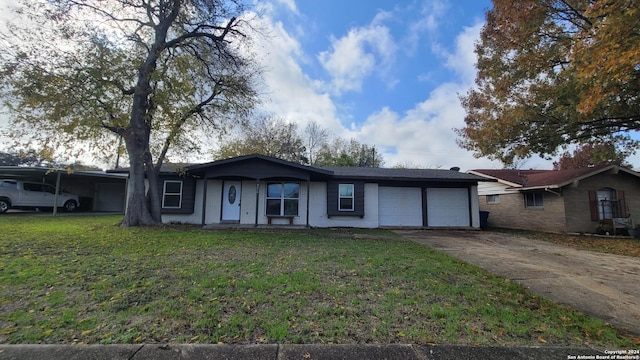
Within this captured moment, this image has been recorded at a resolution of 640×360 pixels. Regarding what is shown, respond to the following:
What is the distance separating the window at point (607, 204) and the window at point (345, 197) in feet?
42.5

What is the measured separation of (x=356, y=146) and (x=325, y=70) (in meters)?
23.1

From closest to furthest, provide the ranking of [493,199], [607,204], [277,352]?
[277,352], [607,204], [493,199]

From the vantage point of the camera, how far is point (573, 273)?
5770 mm

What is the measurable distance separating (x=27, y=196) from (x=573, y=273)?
2491 centimetres

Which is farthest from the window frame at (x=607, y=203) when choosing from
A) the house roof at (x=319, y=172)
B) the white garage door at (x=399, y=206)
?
the white garage door at (x=399, y=206)

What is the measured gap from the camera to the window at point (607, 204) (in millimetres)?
14469

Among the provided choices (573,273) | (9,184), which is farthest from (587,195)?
(9,184)

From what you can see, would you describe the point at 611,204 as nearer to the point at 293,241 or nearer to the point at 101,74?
the point at 293,241

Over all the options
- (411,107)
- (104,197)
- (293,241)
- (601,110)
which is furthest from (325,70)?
(104,197)

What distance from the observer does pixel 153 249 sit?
22.3 feet

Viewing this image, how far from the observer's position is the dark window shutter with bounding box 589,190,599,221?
14227mm

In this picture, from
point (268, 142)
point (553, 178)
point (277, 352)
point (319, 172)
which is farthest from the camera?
point (268, 142)

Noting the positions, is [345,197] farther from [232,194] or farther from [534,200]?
[534,200]

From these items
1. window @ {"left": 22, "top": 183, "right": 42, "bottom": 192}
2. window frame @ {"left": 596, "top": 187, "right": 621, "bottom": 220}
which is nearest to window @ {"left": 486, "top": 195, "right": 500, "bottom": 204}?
window frame @ {"left": 596, "top": 187, "right": 621, "bottom": 220}
